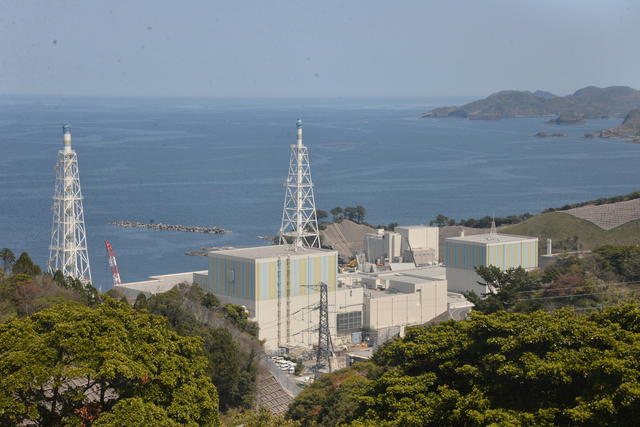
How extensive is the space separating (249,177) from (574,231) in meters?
48.5

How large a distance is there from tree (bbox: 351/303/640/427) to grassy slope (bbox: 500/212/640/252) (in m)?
31.3

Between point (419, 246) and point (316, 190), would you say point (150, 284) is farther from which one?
point (316, 190)

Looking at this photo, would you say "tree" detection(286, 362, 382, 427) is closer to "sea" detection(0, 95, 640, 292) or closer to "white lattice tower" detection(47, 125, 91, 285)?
"white lattice tower" detection(47, 125, 91, 285)

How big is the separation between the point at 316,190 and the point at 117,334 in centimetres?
6643

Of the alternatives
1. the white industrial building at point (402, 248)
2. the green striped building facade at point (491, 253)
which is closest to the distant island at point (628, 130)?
the white industrial building at point (402, 248)

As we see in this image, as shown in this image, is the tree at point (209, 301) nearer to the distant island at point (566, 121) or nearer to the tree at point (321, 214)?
the tree at point (321, 214)

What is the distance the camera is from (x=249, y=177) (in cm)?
8481

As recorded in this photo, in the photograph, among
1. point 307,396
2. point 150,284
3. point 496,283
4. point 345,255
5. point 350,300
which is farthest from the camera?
point 345,255

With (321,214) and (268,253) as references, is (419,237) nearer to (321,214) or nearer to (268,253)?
(268,253)

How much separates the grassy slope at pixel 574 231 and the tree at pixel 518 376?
31266mm

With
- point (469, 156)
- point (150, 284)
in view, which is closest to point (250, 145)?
point (469, 156)

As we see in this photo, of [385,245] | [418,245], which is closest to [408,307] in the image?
[385,245]

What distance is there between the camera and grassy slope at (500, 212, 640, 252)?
39906mm

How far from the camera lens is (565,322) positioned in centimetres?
959
